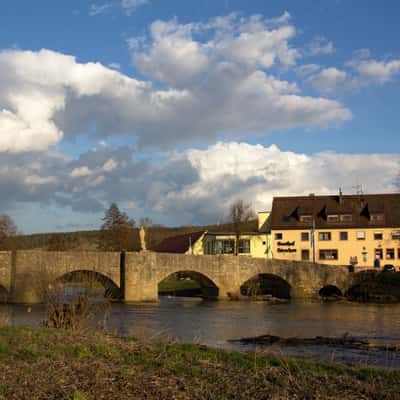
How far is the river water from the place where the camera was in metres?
17.1

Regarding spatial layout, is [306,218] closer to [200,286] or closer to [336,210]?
[336,210]

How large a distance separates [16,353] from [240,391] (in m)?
4.24

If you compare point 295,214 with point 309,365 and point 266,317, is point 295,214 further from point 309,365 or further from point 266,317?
point 309,365

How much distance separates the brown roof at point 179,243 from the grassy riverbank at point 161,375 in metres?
54.2

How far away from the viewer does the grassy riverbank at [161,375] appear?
23.8ft

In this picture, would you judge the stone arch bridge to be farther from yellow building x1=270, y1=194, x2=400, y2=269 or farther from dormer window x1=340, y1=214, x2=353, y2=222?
dormer window x1=340, y1=214, x2=353, y2=222

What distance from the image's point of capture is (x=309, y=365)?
400 inches

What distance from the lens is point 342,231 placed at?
5656 centimetres

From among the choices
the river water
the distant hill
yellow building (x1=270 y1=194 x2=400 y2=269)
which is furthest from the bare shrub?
the distant hill

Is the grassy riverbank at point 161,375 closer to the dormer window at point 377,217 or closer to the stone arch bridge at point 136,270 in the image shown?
the stone arch bridge at point 136,270

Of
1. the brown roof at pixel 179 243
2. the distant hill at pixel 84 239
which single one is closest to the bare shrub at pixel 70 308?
the distant hill at pixel 84 239

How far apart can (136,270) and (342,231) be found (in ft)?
82.6

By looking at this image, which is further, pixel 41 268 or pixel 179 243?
pixel 179 243

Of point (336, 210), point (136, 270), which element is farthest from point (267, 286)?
point (136, 270)
